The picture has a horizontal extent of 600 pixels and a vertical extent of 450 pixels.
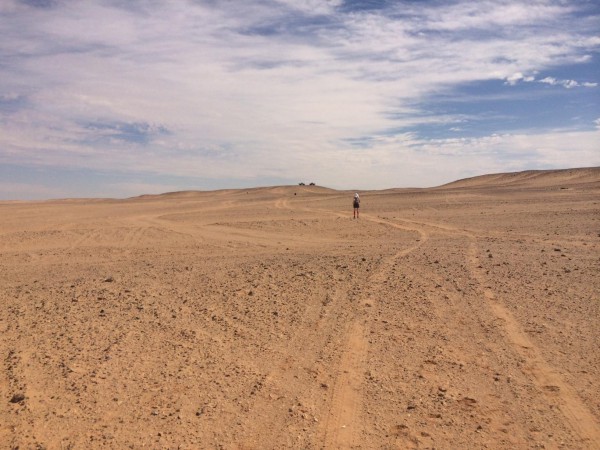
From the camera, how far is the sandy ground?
4.94 metres

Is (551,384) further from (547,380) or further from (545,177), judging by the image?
(545,177)

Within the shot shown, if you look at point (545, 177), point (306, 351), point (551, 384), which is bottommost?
point (551, 384)

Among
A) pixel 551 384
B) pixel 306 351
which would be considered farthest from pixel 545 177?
pixel 306 351

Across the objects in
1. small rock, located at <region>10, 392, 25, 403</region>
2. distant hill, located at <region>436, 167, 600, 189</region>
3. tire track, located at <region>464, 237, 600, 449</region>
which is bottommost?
tire track, located at <region>464, 237, 600, 449</region>

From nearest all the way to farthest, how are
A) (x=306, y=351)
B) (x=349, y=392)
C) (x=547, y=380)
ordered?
(x=349, y=392)
(x=547, y=380)
(x=306, y=351)

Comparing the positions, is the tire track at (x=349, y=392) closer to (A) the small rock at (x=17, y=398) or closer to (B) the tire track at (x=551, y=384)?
(B) the tire track at (x=551, y=384)

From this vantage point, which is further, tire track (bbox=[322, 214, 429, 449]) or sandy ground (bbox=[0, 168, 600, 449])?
sandy ground (bbox=[0, 168, 600, 449])

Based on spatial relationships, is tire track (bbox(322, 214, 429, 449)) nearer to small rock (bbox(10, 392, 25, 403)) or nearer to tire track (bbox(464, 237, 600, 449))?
tire track (bbox(464, 237, 600, 449))

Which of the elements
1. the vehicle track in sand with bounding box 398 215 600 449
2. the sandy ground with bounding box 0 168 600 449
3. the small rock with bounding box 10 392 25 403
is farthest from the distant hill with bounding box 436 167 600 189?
the small rock with bounding box 10 392 25 403

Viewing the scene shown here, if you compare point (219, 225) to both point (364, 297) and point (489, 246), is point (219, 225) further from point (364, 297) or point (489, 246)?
point (364, 297)

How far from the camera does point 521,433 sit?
15.9 feet

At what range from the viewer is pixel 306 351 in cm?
684

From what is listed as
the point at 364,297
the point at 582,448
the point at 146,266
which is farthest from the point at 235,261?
the point at 582,448

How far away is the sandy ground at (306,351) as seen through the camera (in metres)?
4.94
